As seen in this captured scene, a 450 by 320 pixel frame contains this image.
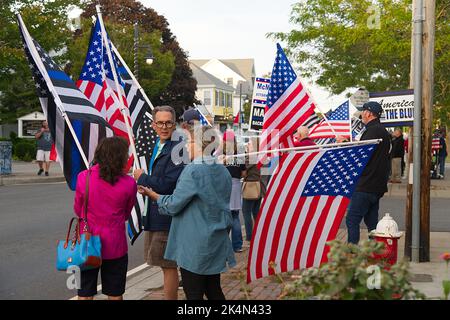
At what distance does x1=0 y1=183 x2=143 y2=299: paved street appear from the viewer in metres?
7.16

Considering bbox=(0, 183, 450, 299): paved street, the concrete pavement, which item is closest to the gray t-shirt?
bbox=(0, 183, 450, 299): paved street

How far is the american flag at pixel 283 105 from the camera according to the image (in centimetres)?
694

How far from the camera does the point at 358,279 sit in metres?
2.87

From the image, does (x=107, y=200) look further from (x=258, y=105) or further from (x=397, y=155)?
(x=397, y=155)

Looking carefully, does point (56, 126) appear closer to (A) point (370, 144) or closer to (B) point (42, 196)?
(A) point (370, 144)

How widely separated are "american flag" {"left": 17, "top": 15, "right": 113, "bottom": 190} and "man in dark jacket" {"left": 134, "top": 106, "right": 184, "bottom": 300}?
41.3 inches

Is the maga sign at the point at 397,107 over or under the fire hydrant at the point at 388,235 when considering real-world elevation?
over

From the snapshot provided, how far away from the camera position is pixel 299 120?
699 cm

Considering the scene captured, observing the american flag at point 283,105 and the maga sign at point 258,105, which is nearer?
the american flag at point 283,105

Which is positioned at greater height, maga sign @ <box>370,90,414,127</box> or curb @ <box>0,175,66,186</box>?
maga sign @ <box>370,90,414,127</box>

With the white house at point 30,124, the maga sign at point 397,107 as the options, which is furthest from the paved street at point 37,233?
the white house at point 30,124

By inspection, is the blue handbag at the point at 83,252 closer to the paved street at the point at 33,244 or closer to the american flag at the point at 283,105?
the paved street at the point at 33,244

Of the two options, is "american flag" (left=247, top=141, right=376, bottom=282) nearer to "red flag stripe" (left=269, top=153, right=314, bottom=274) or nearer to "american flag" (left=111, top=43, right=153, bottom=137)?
"red flag stripe" (left=269, top=153, right=314, bottom=274)

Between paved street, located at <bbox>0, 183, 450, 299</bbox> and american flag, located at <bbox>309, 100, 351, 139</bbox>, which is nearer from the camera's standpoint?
paved street, located at <bbox>0, 183, 450, 299</bbox>
